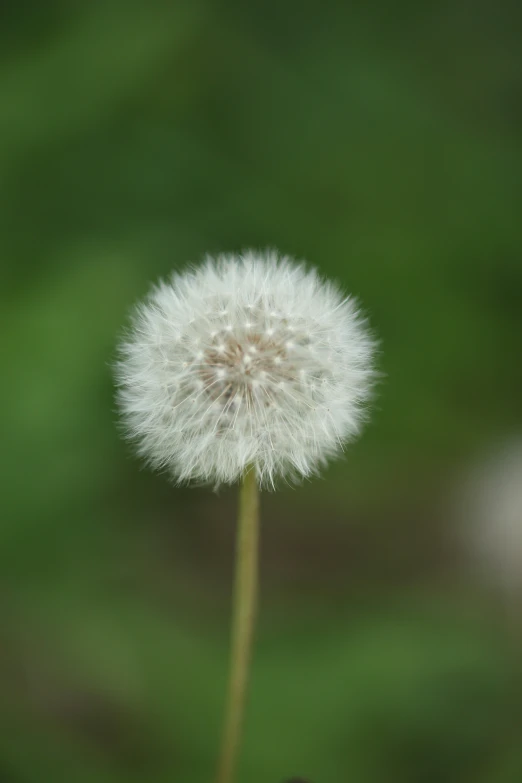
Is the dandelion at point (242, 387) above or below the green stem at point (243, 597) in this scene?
above

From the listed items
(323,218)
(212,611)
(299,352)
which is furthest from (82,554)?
(323,218)

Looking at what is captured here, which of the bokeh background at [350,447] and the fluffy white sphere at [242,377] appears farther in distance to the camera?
the bokeh background at [350,447]

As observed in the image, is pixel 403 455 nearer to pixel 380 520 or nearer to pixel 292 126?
pixel 380 520

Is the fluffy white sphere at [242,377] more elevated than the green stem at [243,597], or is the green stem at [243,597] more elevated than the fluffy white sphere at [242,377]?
the fluffy white sphere at [242,377]

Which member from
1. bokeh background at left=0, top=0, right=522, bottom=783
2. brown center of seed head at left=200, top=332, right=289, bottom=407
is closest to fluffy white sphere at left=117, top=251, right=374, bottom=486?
brown center of seed head at left=200, top=332, right=289, bottom=407

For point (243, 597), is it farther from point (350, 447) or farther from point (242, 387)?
point (350, 447)

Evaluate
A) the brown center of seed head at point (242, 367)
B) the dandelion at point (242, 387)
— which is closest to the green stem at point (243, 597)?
the dandelion at point (242, 387)

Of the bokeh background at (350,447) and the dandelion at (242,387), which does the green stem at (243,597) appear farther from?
the bokeh background at (350,447)

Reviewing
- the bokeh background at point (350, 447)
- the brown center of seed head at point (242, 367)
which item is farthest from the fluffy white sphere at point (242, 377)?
the bokeh background at point (350, 447)
